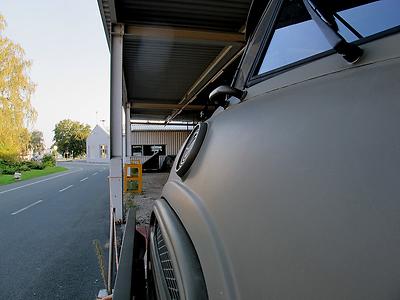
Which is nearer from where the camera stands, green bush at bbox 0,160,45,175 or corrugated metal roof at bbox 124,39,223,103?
corrugated metal roof at bbox 124,39,223,103

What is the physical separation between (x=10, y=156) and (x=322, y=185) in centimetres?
2938

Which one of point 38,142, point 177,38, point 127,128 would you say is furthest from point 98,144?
point 177,38

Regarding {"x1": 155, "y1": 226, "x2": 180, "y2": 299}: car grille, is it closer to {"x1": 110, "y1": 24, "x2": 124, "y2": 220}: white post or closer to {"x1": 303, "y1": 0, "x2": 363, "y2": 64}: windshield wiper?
{"x1": 303, "y1": 0, "x2": 363, "y2": 64}: windshield wiper

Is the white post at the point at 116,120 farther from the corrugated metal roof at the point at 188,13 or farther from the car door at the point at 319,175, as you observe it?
the car door at the point at 319,175

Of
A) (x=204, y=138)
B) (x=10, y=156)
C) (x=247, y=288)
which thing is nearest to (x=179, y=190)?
(x=204, y=138)

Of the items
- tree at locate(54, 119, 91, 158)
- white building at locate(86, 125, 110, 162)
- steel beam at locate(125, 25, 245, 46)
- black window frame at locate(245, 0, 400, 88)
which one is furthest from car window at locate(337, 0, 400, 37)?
tree at locate(54, 119, 91, 158)

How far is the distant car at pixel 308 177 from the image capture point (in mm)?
557

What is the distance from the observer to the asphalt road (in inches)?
158

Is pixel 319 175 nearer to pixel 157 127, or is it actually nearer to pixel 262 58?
pixel 262 58

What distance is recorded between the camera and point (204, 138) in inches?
56.3

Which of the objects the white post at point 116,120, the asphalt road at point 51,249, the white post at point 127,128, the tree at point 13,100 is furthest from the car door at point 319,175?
the tree at point 13,100

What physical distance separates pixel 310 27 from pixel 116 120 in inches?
260

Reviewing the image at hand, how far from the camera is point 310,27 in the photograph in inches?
44.4

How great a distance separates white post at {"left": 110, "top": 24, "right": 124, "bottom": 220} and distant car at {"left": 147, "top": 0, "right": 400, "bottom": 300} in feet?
20.5
